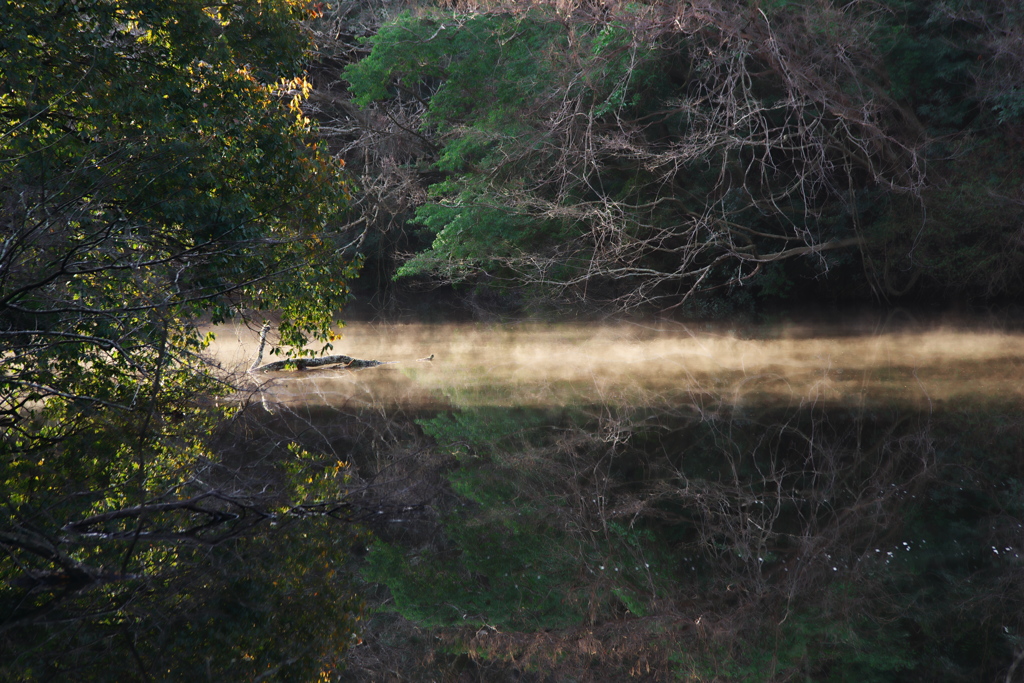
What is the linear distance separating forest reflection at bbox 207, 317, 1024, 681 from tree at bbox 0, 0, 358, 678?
83 centimetres

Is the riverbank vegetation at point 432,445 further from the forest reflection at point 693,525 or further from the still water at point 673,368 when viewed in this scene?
the still water at point 673,368

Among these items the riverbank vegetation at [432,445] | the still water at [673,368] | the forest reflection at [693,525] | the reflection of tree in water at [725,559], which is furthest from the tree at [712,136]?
the reflection of tree in water at [725,559]

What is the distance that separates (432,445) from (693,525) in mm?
2346

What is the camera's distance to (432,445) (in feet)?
20.1

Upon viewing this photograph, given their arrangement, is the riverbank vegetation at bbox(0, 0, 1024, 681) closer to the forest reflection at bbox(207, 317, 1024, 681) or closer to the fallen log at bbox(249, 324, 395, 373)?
the forest reflection at bbox(207, 317, 1024, 681)

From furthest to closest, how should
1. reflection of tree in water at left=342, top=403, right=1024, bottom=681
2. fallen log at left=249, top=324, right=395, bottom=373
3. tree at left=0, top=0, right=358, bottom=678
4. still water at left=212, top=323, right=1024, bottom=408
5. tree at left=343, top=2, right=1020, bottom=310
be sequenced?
tree at left=343, top=2, right=1020, bottom=310
fallen log at left=249, top=324, right=395, bottom=373
still water at left=212, top=323, right=1024, bottom=408
tree at left=0, top=0, right=358, bottom=678
reflection of tree in water at left=342, top=403, right=1024, bottom=681

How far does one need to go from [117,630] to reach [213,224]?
479cm

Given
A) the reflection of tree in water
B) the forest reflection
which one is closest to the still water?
the forest reflection

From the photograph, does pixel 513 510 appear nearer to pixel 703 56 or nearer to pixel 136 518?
pixel 136 518

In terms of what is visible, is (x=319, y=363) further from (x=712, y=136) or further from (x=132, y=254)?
(x=712, y=136)

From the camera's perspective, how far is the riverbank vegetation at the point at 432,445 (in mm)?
2975

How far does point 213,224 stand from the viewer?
705 cm

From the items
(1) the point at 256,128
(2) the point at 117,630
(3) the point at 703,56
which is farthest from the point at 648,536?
(3) the point at 703,56

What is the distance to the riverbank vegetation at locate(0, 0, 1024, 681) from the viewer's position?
2.97 m
